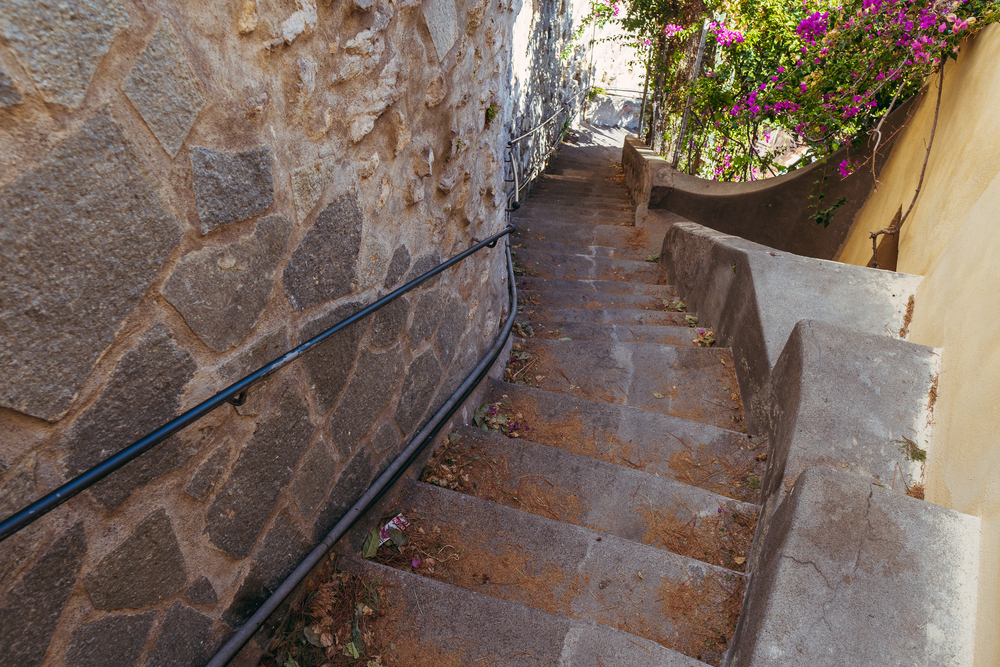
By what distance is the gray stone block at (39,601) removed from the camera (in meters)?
0.84

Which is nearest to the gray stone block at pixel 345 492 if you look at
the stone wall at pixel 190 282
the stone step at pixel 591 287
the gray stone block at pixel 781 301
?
the stone wall at pixel 190 282

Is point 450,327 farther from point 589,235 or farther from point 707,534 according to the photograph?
point 589,235

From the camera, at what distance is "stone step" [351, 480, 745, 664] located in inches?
66.3

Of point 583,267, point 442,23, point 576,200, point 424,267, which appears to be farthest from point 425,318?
point 576,200

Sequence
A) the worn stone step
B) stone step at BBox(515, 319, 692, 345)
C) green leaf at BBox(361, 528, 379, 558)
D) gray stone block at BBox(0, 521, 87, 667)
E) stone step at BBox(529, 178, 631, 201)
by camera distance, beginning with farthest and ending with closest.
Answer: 1. stone step at BBox(529, 178, 631, 201)
2. the worn stone step
3. stone step at BBox(515, 319, 692, 345)
4. green leaf at BBox(361, 528, 379, 558)
5. gray stone block at BBox(0, 521, 87, 667)

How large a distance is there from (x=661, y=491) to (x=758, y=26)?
4.70 meters

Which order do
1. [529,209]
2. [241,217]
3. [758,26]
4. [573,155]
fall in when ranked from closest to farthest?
[241,217] < [758,26] < [529,209] < [573,155]

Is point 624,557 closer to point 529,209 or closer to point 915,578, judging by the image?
point 915,578

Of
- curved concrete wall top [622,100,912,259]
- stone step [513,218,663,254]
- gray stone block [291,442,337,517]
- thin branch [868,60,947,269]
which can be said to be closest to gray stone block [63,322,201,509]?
gray stone block [291,442,337,517]

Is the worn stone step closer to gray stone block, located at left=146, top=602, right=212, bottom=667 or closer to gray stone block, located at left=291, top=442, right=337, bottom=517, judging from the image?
gray stone block, located at left=291, top=442, right=337, bottom=517

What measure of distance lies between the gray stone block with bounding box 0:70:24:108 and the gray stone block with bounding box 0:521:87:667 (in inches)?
25.8

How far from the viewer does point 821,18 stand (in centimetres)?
404

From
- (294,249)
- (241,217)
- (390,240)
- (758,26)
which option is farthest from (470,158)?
(758,26)

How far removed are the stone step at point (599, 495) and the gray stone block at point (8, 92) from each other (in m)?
1.78
